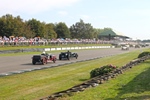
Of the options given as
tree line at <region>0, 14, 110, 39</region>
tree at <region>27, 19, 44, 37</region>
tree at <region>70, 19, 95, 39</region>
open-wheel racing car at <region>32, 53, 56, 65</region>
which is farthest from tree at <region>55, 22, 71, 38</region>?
open-wheel racing car at <region>32, 53, 56, 65</region>

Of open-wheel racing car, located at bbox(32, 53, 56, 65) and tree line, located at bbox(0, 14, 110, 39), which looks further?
tree line, located at bbox(0, 14, 110, 39)

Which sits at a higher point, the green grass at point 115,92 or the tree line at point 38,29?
the tree line at point 38,29

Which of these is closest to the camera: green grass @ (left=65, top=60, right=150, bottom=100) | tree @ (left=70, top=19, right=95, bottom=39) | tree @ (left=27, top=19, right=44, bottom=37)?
green grass @ (left=65, top=60, right=150, bottom=100)

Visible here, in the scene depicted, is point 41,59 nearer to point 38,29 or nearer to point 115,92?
point 115,92

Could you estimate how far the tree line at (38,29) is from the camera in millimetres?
79575

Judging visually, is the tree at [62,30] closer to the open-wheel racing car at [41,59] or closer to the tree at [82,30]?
the tree at [82,30]

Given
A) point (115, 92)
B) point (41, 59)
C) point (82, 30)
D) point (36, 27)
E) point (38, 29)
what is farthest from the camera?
point (82, 30)

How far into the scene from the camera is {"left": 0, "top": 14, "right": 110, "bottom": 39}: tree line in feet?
261

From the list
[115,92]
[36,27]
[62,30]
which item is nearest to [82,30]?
[62,30]

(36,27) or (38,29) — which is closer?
(38,29)

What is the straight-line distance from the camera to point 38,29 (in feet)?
317

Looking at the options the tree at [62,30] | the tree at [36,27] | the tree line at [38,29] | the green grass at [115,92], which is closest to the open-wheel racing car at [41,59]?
the green grass at [115,92]

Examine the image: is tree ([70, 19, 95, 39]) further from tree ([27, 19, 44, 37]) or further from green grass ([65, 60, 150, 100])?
green grass ([65, 60, 150, 100])

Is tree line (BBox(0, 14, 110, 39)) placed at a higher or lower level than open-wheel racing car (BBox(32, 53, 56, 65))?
higher
